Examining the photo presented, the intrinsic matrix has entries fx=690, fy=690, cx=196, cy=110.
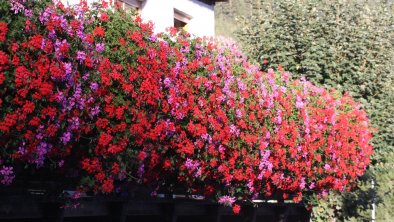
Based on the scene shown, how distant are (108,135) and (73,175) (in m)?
0.65

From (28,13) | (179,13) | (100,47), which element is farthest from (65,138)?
(179,13)

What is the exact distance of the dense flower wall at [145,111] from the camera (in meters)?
7.42

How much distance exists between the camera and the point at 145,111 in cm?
902

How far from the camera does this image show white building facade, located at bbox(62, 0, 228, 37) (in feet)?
54.0

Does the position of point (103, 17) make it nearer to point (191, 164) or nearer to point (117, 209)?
point (191, 164)

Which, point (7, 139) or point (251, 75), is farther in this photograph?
point (251, 75)

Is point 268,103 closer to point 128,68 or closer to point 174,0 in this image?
point 128,68

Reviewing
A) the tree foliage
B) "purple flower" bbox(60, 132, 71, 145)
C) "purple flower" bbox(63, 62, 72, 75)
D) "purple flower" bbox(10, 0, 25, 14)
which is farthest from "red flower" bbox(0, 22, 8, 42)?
the tree foliage

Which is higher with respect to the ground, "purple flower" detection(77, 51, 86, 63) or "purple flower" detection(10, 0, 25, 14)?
"purple flower" detection(10, 0, 25, 14)

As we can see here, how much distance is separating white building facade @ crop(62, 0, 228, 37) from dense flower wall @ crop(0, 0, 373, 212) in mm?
4474

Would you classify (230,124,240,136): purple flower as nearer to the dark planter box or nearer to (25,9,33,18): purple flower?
the dark planter box

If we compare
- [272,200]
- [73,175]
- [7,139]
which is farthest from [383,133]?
[7,139]

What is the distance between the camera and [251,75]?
38.5 feet

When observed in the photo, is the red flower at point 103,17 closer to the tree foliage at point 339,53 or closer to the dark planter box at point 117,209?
the dark planter box at point 117,209
